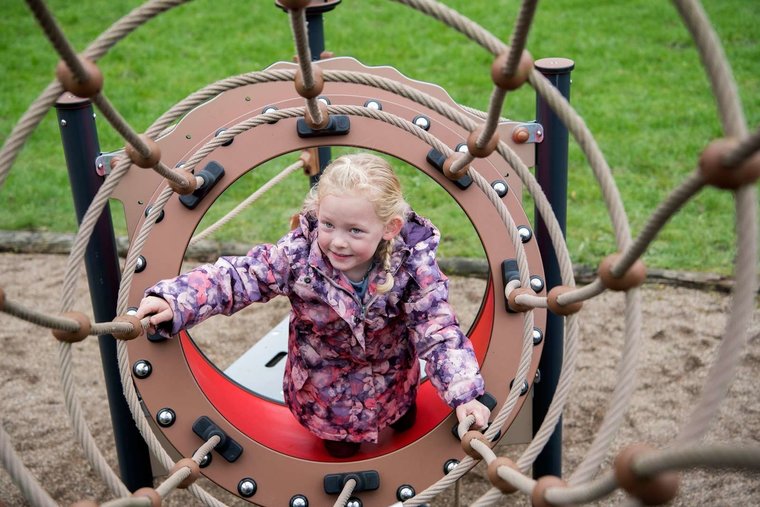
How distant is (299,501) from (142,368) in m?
0.42

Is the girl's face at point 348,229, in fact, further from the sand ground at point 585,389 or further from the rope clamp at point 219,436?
the sand ground at point 585,389

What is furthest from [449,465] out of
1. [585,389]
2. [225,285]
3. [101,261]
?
[585,389]

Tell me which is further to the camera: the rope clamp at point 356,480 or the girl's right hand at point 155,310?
the rope clamp at point 356,480

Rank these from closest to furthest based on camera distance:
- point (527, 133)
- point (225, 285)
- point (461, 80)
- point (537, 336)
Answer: point (225, 285) → point (537, 336) → point (527, 133) → point (461, 80)

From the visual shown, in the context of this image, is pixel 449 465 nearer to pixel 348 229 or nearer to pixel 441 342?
pixel 441 342

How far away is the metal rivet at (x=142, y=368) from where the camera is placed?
1.75m

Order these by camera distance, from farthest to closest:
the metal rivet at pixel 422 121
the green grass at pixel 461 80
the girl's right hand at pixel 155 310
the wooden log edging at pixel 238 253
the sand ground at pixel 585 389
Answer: the green grass at pixel 461 80
the wooden log edging at pixel 238 253
the sand ground at pixel 585 389
the metal rivet at pixel 422 121
the girl's right hand at pixel 155 310

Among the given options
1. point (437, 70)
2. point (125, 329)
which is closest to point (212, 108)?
point (125, 329)

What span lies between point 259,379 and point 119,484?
1145mm

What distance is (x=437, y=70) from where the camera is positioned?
5.39m

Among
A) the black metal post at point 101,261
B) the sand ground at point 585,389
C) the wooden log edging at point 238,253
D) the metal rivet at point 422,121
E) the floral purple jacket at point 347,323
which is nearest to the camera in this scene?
the floral purple jacket at point 347,323

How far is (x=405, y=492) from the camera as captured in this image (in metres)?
1.77

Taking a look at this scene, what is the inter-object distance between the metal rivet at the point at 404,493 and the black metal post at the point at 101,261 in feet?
2.06

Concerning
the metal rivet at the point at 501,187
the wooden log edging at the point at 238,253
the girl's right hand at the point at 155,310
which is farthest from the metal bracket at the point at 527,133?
the wooden log edging at the point at 238,253
